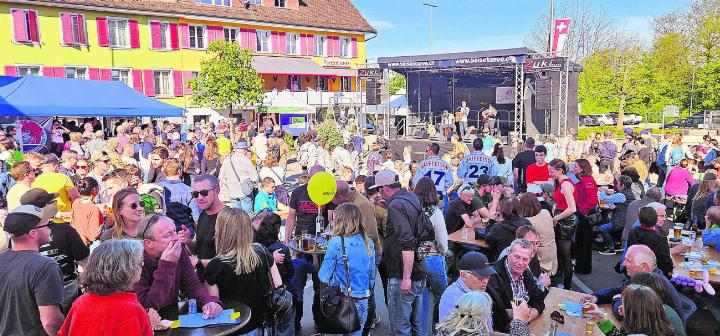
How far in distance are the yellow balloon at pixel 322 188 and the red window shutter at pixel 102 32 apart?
24706 millimetres

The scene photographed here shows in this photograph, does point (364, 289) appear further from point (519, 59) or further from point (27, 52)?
Answer: point (27, 52)

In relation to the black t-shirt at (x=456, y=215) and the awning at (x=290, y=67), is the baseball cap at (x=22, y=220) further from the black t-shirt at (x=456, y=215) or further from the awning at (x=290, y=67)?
the awning at (x=290, y=67)

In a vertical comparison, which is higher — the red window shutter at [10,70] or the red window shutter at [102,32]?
the red window shutter at [102,32]

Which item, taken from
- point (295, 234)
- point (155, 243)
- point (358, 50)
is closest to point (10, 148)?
point (295, 234)

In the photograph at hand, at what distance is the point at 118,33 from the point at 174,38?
2.84 meters

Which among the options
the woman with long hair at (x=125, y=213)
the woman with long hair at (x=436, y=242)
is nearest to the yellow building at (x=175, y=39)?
the woman with long hair at (x=436, y=242)

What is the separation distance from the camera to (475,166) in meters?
8.17

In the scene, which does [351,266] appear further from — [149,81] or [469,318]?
[149,81]

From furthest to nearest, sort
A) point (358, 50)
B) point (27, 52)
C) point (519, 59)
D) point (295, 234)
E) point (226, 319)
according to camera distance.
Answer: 1. point (358, 50)
2. point (27, 52)
3. point (519, 59)
4. point (295, 234)
5. point (226, 319)

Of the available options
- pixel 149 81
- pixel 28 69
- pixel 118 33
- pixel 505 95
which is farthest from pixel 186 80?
pixel 505 95

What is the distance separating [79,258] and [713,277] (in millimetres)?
5467

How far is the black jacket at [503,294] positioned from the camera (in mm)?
3600

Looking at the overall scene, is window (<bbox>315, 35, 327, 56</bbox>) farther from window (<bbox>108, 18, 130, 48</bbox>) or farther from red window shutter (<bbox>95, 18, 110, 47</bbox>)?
red window shutter (<bbox>95, 18, 110, 47</bbox>)

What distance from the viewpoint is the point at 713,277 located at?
474cm
